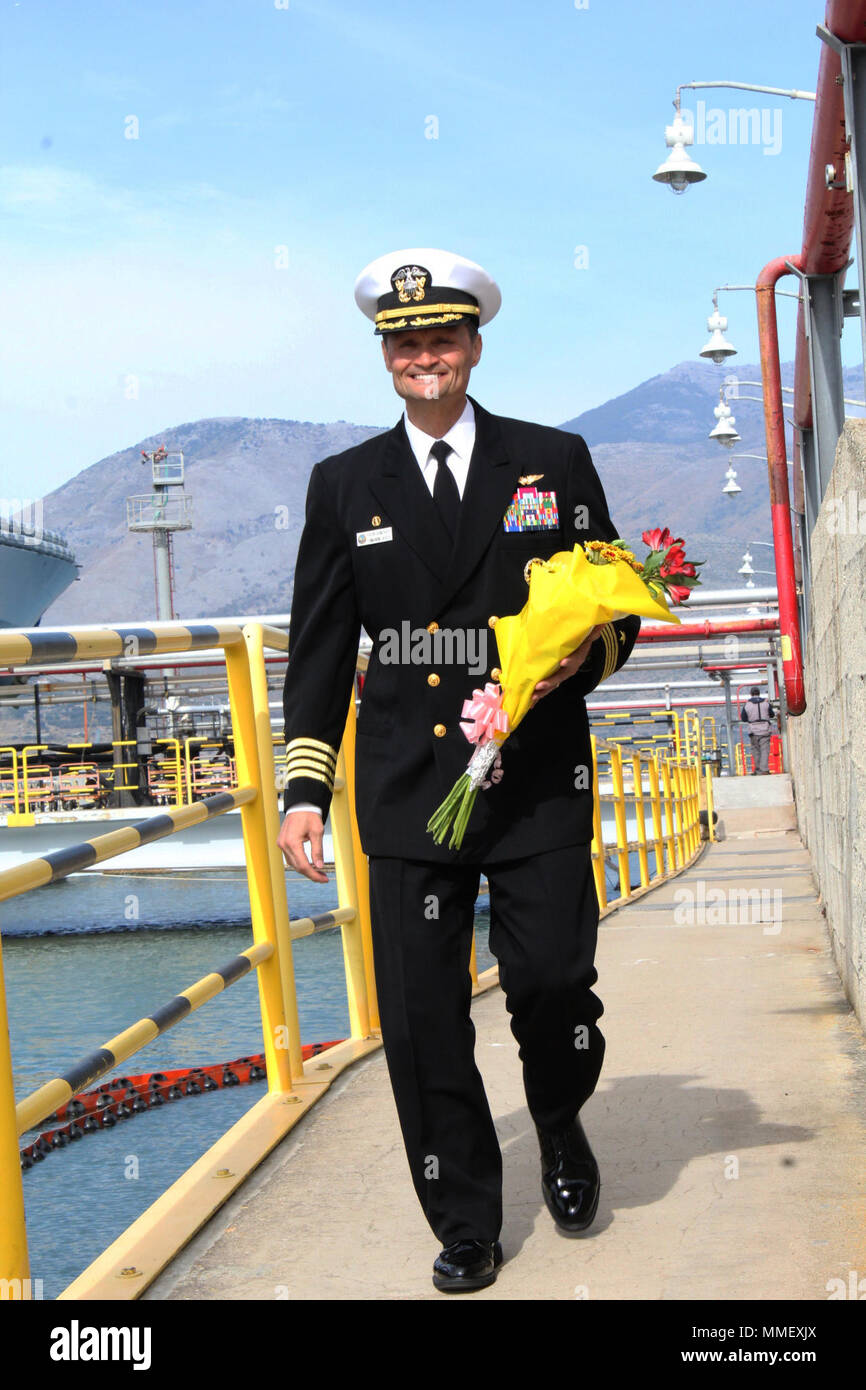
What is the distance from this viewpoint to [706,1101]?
12.9 feet

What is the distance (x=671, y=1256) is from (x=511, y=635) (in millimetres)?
1090

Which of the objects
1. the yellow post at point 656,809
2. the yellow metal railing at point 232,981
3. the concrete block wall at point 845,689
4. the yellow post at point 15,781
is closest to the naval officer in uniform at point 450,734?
the yellow metal railing at point 232,981

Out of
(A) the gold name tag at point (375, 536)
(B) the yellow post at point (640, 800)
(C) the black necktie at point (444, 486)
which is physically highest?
(C) the black necktie at point (444, 486)

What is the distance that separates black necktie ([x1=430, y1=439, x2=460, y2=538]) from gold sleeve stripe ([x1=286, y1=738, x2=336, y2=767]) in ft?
1.54

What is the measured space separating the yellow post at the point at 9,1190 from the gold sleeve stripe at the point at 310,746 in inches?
32.3

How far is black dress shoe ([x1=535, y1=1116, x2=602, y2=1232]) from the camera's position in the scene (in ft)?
9.70

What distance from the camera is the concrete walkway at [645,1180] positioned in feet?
8.97

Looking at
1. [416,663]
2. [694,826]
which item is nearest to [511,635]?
[416,663]

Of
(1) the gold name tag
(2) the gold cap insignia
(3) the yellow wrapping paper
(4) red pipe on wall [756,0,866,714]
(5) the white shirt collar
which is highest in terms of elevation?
(4) red pipe on wall [756,0,866,714]

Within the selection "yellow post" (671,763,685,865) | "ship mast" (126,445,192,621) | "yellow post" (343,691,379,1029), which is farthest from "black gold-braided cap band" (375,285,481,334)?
"ship mast" (126,445,192,621)

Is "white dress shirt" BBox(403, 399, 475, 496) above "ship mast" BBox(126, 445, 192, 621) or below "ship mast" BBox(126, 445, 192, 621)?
below

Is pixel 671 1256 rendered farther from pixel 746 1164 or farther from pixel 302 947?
pixel 302 947

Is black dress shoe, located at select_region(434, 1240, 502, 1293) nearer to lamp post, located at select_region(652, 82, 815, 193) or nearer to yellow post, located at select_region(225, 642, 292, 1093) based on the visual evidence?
yellow post, located at select_region(225, 642, 292, 1093)

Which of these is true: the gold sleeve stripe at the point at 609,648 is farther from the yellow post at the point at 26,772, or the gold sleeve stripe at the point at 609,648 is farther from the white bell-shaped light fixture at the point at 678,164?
the yellow post at the point at 26,772
